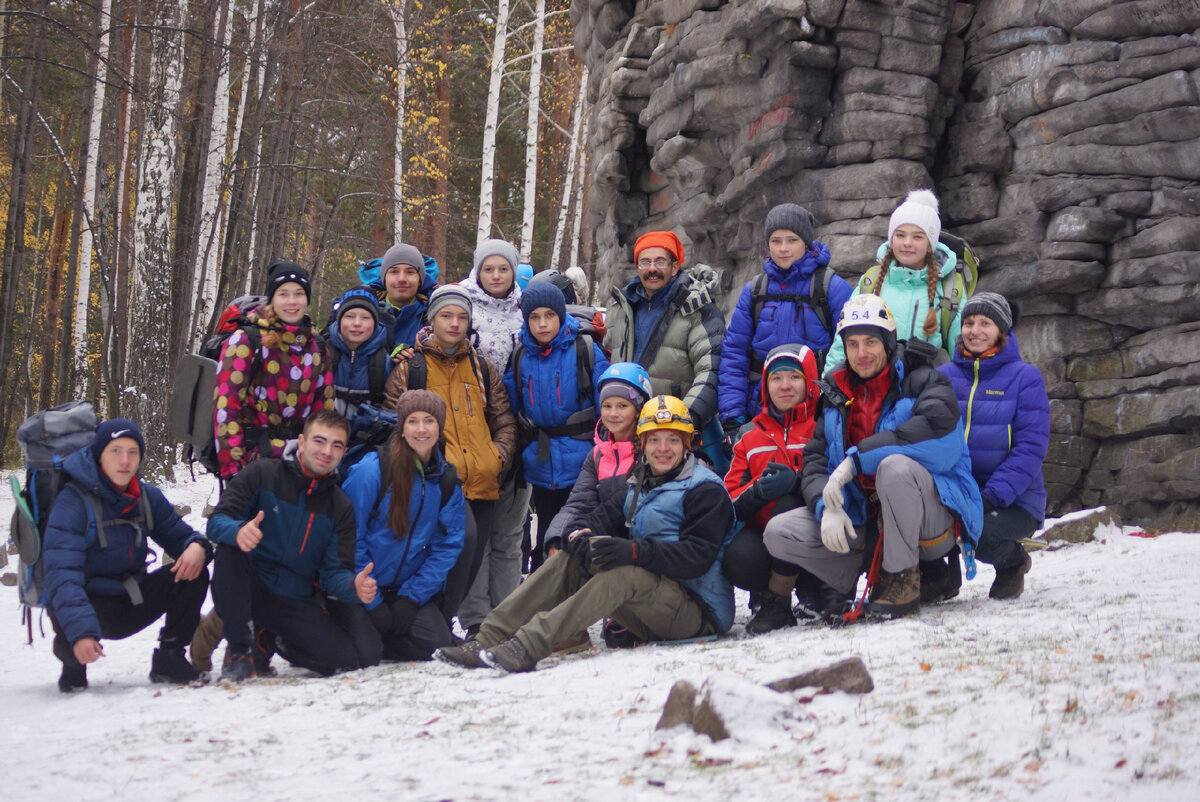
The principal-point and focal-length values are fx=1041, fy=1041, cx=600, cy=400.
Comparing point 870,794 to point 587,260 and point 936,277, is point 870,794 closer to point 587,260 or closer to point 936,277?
point 936,277

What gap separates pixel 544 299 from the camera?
20.1ft

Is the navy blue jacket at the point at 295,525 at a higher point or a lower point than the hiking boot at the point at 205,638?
higher

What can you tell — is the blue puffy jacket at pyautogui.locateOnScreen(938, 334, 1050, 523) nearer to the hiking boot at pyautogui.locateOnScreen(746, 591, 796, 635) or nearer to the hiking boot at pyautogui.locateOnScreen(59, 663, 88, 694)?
the hiking boot at pyautogui.locateOnScreen(746, 591, 796, 635)

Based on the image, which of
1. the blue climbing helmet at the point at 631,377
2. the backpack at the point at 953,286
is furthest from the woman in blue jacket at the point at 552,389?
the backpack at the point at 953,286

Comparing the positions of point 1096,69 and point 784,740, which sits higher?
point 1096,69

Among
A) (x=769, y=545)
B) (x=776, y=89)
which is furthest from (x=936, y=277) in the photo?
(x=776, y=89)

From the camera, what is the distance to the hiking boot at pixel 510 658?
470 centimetres

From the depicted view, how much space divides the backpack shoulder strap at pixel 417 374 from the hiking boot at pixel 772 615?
2236mm

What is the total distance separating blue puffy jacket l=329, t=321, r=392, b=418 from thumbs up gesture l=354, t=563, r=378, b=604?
1212 millimetres

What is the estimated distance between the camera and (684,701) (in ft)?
11.4

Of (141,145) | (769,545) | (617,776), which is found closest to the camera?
(617,776)

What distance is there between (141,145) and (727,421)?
35.1 ft

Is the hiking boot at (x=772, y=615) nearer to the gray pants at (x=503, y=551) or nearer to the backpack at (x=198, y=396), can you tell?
the gray pants at (x=503, y=551)

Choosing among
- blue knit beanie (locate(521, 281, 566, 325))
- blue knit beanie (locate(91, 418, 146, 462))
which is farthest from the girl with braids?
blue knit beanie (locate(91, 418, 146, 462))
